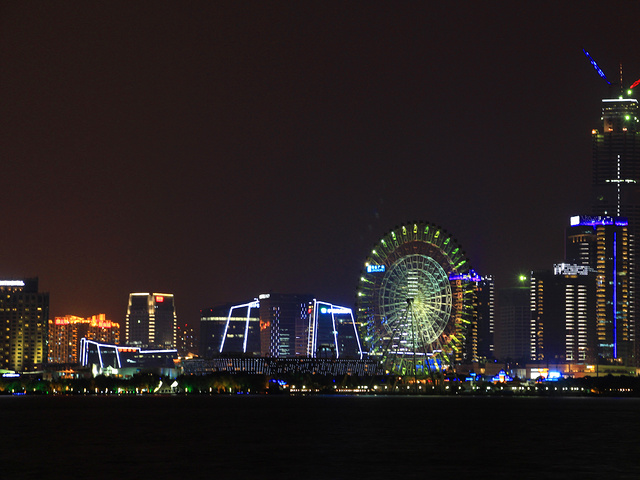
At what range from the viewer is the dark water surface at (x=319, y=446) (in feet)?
249

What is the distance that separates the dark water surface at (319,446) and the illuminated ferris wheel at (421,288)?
26724 mm

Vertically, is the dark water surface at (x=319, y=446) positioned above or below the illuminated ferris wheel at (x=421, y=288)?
below

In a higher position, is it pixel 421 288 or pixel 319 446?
pixel 421 288

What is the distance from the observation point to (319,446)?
9850 centimetres

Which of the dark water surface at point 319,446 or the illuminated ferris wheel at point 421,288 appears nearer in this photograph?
the dark water surface at point 319,446

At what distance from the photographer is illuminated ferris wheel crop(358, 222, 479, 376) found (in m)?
181

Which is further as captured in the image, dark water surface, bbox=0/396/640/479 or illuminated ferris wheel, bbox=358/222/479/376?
illuminated ferris wheel, bbox=358/222/479/376

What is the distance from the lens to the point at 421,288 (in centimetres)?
18062

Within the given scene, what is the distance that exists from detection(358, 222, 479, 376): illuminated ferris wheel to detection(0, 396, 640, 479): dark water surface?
2672cm

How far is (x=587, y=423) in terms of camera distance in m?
140

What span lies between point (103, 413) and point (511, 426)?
67.8 metres

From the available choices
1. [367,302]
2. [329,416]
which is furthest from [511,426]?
[367,302]

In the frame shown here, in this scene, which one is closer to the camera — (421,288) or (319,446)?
(319,446)

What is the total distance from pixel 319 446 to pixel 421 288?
8452 centimetres
